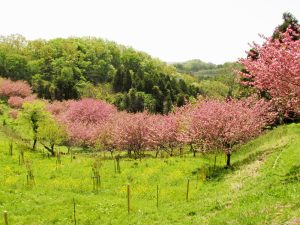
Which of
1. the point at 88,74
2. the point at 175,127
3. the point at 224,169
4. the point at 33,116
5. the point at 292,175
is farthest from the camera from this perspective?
the point at 88,74

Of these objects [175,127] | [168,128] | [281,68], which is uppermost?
[281,68]

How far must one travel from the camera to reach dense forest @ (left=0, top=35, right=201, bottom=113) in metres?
111

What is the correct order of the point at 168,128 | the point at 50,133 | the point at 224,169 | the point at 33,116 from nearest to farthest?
the point at 224,169, the point at 50,133, the point at 33,116, the point at 168,128

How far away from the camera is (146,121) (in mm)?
61281

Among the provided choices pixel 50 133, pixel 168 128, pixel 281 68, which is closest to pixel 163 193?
pixel 281 68

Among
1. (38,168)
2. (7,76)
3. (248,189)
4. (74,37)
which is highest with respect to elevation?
(74,37)

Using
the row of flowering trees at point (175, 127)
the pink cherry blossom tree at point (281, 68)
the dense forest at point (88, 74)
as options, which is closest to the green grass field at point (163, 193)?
the row of flowering trees at point (175, 127)

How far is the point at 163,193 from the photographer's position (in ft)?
90.3

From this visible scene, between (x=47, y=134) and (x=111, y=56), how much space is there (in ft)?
336

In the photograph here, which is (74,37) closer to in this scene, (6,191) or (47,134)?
(47,134)

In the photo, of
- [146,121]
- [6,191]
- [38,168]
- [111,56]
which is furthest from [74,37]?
[6,191]

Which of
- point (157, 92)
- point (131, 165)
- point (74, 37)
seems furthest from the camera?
point (74, 37)

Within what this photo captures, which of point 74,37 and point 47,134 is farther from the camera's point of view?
point 74,37

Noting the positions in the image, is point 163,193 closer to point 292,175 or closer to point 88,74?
point 292,175
